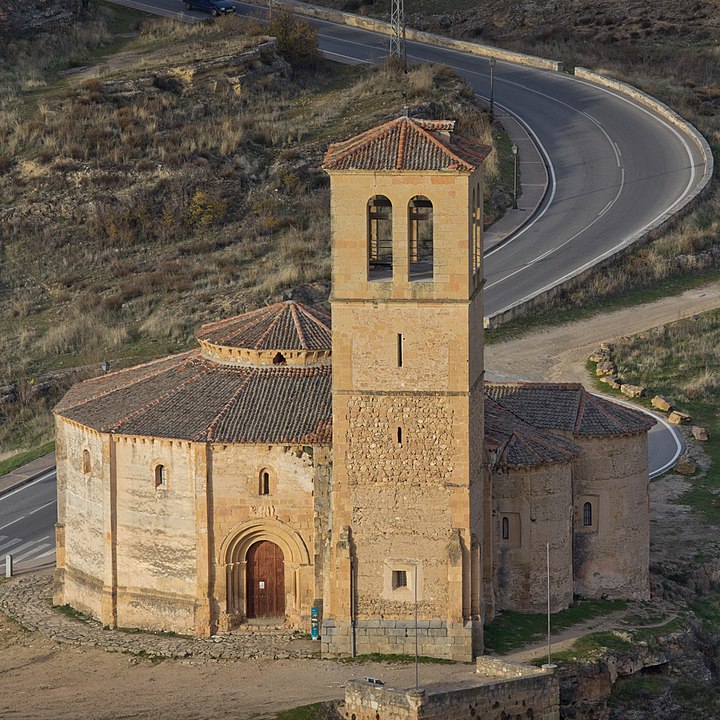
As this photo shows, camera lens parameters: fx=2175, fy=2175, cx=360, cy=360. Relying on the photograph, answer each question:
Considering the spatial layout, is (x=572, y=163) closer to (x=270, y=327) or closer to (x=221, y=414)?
(x=270, y=327)

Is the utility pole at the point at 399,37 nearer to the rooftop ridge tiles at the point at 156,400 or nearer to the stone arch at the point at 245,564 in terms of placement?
the rooftop ridge tiles at the point at 156,400

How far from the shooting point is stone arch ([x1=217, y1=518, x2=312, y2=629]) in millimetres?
58344

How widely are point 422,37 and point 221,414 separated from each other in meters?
66.9

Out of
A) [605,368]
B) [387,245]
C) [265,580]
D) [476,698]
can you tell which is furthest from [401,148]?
[605,368]

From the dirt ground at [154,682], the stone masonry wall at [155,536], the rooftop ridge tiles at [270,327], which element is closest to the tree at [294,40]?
the rooftop ridge tiles at [270,327]

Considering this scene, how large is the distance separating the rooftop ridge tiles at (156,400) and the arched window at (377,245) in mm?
7280

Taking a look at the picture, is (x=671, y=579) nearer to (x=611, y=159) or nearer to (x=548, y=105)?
(x=611, y=159)

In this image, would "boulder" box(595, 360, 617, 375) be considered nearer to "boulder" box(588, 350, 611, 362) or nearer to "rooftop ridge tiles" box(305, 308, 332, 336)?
"boulder" box(588, 350, 611, 362)

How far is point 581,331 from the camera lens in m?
88.6

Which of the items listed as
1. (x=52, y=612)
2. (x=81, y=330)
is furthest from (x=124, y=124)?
(x=52, y=612)

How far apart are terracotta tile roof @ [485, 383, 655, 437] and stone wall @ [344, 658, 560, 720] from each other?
946 centimetres

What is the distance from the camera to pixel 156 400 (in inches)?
2392

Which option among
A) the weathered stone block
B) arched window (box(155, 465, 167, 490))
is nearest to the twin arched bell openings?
arched window (box(155, 465, 167, 490))

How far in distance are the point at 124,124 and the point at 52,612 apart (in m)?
→ 40.6
